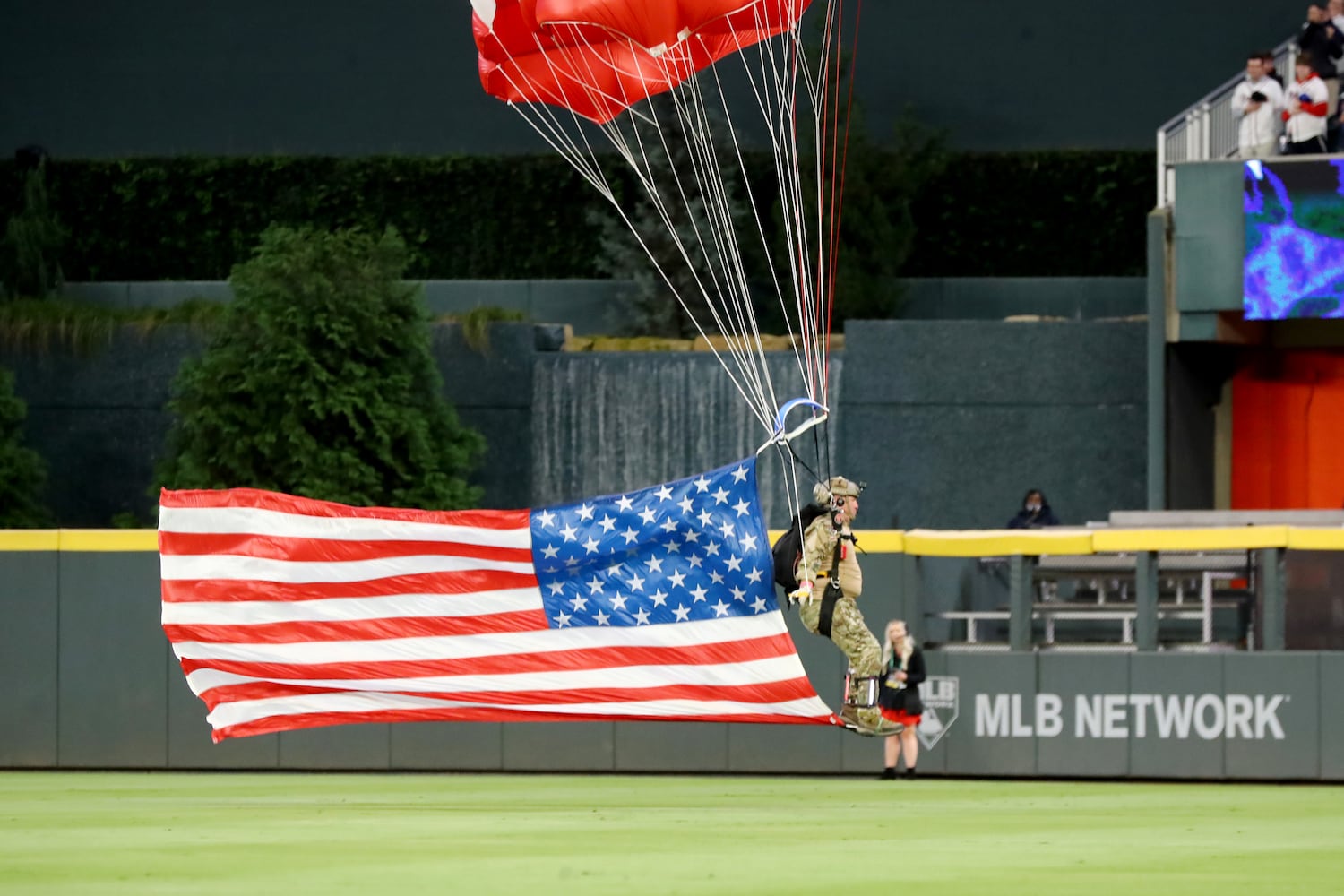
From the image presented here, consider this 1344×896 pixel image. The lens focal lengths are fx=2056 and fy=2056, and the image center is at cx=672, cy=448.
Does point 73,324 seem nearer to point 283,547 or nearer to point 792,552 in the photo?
point 283,547

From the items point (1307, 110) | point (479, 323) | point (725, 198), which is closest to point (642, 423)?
point (479, 323)

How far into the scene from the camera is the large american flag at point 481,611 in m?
14.8

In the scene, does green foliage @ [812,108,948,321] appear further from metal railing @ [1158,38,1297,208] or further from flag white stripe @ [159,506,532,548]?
flag white stripe @ [159,506,532,548]

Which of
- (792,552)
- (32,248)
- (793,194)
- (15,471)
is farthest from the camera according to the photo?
(32,248)

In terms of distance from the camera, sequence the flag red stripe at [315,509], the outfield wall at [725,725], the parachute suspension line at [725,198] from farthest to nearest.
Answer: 1. the parachute suspension line at [725,198]
2. the outfield wall at [725,725]
3. the flag red stripe at [315,509]

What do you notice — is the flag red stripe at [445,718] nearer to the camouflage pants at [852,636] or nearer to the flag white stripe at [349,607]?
the camouflage pants at [852,636]

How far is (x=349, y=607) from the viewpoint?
1495 centimetres

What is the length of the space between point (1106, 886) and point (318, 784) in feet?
31.5

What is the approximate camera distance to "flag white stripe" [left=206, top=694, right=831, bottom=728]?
14.7m

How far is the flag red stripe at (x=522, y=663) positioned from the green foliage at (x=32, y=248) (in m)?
16.9

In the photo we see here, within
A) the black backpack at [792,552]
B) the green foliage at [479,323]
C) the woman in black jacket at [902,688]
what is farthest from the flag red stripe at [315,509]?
the green foliage at [479,323]

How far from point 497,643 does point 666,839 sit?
4.06m

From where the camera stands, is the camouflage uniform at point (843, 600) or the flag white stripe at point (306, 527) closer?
the camouflage uniform at point (843, 600)

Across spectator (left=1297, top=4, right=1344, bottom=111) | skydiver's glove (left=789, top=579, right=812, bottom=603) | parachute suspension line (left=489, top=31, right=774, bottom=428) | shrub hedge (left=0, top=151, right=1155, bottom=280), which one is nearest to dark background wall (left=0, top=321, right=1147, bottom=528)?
parachute suspension line (left=489, top=31, right=774, bottom=428)
